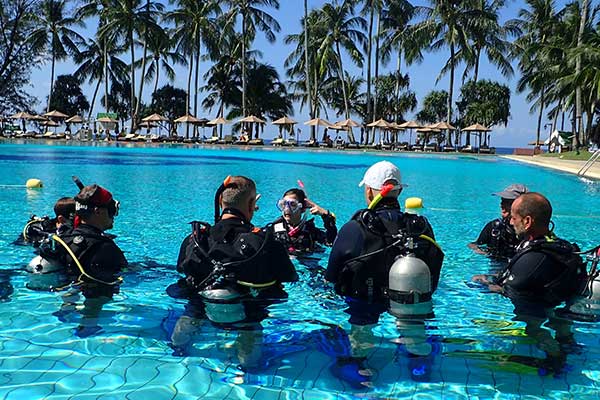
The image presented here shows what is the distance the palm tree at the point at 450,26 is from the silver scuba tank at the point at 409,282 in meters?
41.8

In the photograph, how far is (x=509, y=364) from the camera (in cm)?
347

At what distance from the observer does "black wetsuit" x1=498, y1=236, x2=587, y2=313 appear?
144 inches

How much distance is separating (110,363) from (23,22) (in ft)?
122

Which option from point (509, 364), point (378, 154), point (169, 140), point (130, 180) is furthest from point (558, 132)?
point (509, 364)

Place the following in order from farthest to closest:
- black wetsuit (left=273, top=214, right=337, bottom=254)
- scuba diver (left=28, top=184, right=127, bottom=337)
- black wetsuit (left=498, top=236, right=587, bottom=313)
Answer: black wetsuit (left=273, top=214, right=337, bottom=254)
scuba diver (left=28, top=184, right=127, bottom=337)
black wetsuit (left=498, top=236, right=587, bottom=313)

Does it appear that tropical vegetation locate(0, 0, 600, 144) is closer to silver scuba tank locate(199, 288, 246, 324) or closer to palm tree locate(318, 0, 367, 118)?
palm tree locate(318, 0, 367, 118)

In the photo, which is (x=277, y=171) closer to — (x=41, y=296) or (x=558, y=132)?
(x=41, y=296)

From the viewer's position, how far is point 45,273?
4.28 m

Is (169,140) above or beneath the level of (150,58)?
beneath

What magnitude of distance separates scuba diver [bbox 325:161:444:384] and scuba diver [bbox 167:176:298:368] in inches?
16.9

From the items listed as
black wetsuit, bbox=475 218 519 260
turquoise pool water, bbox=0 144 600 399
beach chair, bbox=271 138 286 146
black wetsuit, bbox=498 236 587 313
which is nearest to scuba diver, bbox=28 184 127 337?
turquoise pool water, bbox=0 144 600 399

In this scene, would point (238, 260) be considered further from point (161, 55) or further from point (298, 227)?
point (161, 55)

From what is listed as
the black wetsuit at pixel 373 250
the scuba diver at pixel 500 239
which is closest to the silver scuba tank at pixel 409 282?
the black wetsuit at pixel 373 250

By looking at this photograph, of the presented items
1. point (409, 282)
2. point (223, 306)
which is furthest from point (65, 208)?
point (409, 282)
